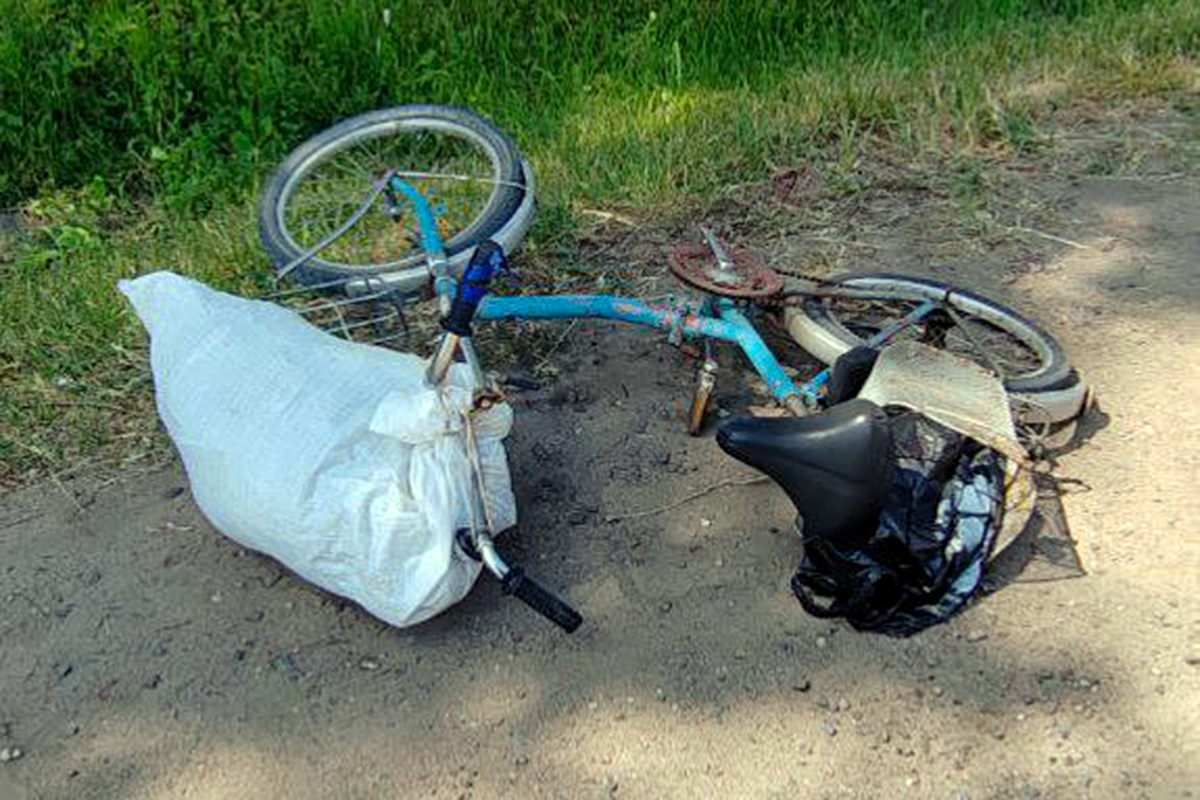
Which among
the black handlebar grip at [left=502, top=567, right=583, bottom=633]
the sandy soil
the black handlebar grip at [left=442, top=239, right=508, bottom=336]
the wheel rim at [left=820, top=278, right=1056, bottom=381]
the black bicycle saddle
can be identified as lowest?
the sandy soil

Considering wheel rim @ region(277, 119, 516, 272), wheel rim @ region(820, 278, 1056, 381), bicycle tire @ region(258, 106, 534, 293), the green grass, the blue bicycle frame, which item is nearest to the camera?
the blue bicycle frame

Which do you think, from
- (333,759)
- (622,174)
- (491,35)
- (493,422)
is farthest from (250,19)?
(333,759)

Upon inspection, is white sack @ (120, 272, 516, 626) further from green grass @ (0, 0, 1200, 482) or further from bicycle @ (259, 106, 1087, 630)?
green grass @ (0, 0, 1200, 482)

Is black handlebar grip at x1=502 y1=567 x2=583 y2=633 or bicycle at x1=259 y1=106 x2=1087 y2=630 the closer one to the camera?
black handlebar grip at x1=502 y1=567 x2=583 y2=633

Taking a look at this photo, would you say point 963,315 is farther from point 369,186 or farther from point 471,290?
point 369,186

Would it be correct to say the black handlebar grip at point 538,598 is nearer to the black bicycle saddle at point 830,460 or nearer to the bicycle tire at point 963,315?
the black bicycle saddle at point 830,460

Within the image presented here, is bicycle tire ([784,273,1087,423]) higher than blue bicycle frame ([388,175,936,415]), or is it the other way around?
blue bicycle frame ([388,175,936,415])

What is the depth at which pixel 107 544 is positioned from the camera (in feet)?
9.63

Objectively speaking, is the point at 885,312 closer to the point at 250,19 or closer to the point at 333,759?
the point at 333,759

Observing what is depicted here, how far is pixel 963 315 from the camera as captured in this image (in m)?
3.30

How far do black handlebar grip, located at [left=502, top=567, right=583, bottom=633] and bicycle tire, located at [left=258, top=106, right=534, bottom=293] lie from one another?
4.01 ft

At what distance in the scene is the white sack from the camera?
2.46 meters

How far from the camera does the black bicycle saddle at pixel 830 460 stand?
244cm

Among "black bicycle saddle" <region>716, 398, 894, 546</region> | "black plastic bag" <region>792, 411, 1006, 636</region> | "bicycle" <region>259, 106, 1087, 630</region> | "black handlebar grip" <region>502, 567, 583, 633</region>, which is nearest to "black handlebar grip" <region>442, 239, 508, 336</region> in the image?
"bicycle" <region>259, 106, 1087, 630</region>
